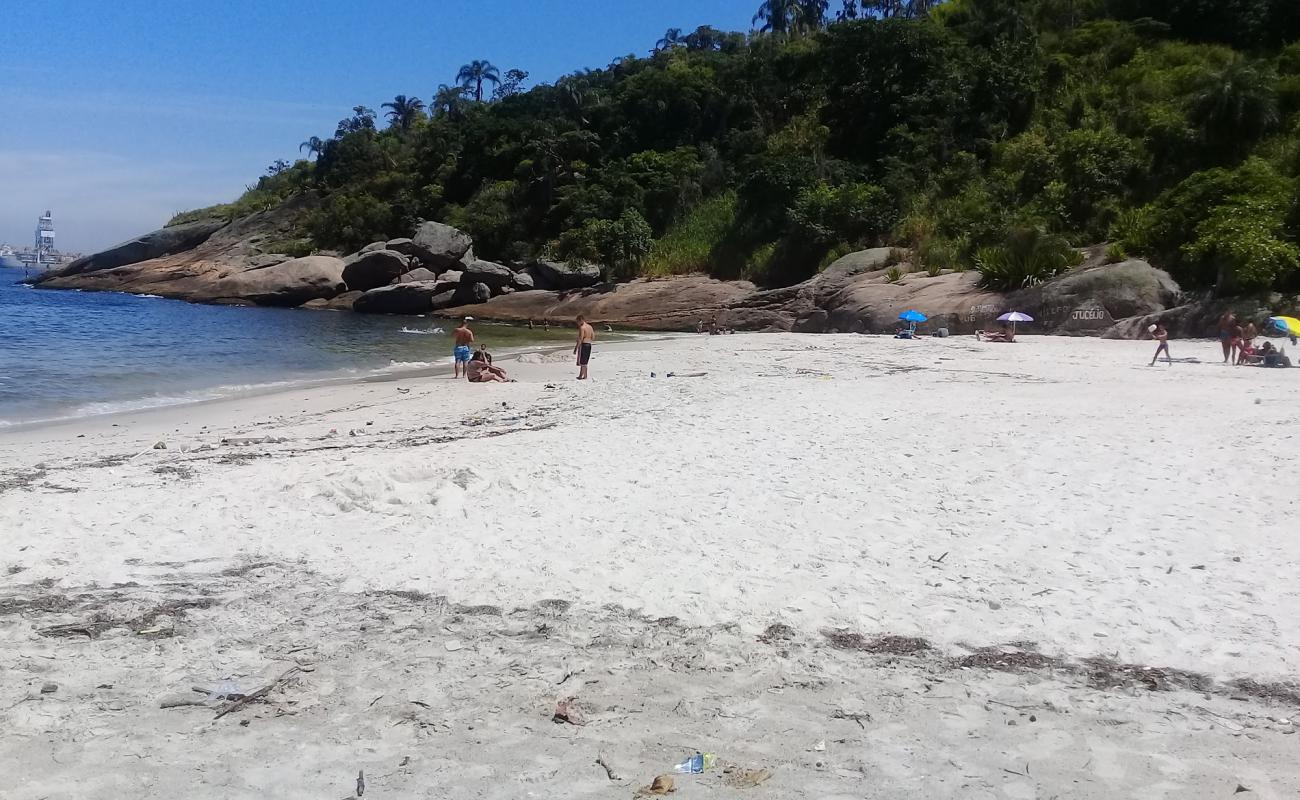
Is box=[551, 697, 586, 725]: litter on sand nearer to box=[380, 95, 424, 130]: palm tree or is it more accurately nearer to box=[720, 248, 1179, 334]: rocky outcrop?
box=[720, 248, 1179, 334]: rocky outcrop

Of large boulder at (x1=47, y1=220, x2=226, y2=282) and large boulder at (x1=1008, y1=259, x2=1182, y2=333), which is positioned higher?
large boulder at (x1=47, y1=220, x2=226, y2=282)

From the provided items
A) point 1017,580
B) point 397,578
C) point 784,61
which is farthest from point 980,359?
point 784,61

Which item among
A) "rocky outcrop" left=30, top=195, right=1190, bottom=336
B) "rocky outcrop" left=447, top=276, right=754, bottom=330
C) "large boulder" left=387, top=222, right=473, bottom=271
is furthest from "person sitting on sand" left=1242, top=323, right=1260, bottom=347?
"large boulder" left=387, top=222, right=473, bottom=271

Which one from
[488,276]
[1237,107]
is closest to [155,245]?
[488,276]

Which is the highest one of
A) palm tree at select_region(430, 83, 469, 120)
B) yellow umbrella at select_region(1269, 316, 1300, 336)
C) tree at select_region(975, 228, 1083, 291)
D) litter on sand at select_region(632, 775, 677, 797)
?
palm tree at select_region(430, 83, 469, 120)

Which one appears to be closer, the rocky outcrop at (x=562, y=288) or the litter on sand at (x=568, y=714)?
the litter on sand at (x=568, y=714)

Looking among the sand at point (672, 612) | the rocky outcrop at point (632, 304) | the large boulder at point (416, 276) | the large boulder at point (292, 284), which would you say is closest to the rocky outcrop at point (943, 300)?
the rocky outcrop at point (632, 304)

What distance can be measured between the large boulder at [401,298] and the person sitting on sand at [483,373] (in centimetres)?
2980

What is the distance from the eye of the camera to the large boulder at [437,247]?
159 ft

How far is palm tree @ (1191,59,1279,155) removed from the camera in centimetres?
2920

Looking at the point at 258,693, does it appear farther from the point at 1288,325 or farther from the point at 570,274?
the point at 570,274

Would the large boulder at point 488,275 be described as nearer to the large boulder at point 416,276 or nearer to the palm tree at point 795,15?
the large boulder at point 416,276

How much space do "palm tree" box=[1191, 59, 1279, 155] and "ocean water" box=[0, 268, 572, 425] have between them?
78.2 ft

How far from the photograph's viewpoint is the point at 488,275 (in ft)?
149
